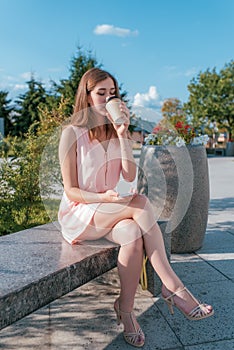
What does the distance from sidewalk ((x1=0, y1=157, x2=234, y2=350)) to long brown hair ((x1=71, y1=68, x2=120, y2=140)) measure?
1.19m

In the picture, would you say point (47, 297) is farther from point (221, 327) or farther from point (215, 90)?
point (215, 90)

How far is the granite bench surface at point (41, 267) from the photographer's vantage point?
1.66 meters

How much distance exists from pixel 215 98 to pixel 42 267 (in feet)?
91.2

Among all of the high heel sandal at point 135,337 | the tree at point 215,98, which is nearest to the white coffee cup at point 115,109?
the high heel sandal at point 135,337

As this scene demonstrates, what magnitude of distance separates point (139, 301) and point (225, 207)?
4073 millimetres

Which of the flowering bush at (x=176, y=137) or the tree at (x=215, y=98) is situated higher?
the tree at (x=215, y=98)

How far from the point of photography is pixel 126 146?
2328 millimetres

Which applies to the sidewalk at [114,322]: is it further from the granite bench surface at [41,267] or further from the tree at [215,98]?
the tree at [215,98]

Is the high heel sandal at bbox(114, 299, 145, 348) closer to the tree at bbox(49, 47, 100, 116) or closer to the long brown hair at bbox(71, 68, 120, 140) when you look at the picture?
the long brown hair at bbox(71, 68, 120, 140)

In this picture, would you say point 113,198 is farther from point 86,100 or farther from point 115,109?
point 86,100

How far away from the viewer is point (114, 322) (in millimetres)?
2340

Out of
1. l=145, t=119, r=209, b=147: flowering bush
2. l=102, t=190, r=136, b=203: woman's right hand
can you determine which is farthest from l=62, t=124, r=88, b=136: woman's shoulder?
l=145, t=119, r=209, b=147: flowering bush

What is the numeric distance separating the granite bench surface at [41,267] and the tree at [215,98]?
25.6 m

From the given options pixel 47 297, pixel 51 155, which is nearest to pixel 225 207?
pixel 51 155
